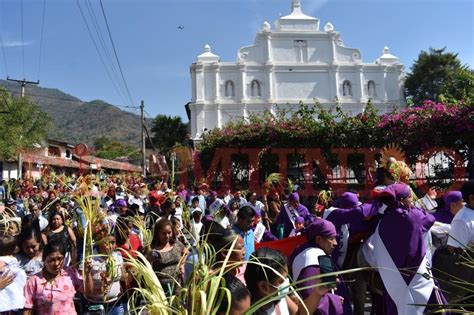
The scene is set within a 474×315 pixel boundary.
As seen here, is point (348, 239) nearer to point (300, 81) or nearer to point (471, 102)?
point (471, 102)

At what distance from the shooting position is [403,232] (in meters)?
3.30

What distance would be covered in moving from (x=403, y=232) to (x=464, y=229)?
813 mm

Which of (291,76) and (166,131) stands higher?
(291,76)

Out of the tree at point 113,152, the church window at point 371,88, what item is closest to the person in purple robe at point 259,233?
the church window at point 371,88

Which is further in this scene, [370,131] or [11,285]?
[370,131]

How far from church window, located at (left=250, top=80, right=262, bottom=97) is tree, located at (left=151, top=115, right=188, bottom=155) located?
8750mm

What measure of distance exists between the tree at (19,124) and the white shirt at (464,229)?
66.1ft

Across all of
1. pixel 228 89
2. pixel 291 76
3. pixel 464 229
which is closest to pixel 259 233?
pixel 464 229

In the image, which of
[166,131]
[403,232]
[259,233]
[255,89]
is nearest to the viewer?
[403,232]

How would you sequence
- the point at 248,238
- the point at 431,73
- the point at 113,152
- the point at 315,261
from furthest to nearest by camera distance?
the point at 113,152 < the point at 431,73 < the point at 248,238 < the point at 315,261

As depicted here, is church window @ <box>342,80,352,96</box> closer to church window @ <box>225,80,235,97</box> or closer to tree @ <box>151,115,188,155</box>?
church window @ <box>225,80,235,97</box>

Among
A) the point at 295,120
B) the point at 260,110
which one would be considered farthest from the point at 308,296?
the point at 260,110

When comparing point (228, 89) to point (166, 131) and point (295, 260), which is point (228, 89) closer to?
point (166, 131)

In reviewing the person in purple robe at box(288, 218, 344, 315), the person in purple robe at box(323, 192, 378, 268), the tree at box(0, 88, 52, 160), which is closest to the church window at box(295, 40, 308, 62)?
the tree at box(0, 88, 52, 160)
